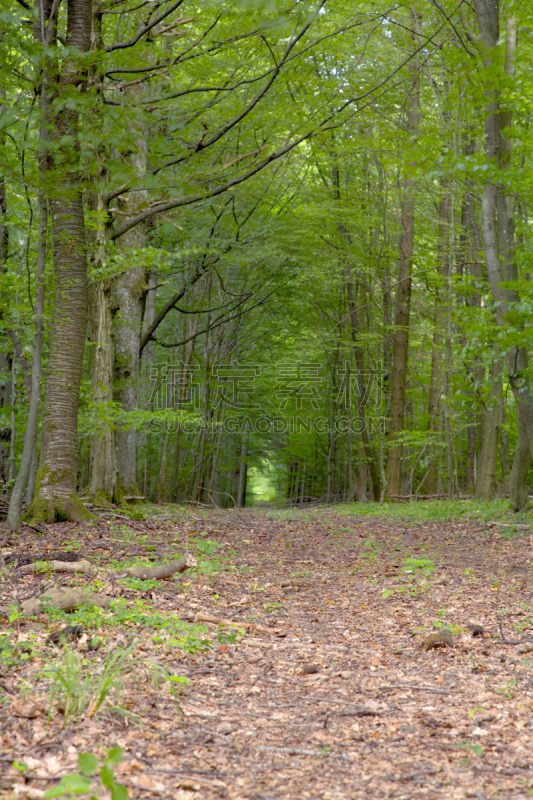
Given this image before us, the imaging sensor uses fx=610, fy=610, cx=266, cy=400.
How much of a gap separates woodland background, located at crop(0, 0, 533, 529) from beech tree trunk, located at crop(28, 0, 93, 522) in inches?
1.0

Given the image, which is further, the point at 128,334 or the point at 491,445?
the point at 491,445

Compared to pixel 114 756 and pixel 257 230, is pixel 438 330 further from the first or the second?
pixel 114 756

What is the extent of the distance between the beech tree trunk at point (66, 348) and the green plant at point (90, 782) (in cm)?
531

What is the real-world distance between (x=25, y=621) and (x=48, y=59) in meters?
4.45

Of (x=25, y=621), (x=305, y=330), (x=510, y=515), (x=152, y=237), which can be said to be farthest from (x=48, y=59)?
(x=305, y=330)

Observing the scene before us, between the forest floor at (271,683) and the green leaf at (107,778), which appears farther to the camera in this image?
the forest floor at (271,683)

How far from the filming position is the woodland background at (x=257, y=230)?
6441 millimetres

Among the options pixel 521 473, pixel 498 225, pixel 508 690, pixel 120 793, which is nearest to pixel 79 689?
pixel 120 793

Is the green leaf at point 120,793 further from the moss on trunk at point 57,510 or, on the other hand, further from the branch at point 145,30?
the branch at point 145,30

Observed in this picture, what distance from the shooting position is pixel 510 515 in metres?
10.1

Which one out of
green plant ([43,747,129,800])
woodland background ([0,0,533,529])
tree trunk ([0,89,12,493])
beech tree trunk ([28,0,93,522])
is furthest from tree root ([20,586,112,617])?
tree trunk ([0,89,12,493])

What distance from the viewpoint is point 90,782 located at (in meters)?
1.87

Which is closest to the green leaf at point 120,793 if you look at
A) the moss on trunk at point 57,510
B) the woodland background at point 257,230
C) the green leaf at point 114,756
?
the green leaf at point 114,756

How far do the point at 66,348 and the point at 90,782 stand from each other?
19.1 ft
